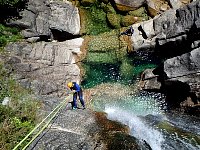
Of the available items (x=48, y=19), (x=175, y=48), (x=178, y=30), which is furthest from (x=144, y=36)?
(x=48, y=19)

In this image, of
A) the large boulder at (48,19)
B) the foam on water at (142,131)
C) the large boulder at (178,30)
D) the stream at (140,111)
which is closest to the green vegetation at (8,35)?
the large boulder at (48,19)

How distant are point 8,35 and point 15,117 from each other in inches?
506

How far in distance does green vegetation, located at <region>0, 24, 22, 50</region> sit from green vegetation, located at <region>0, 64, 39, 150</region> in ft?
24.6

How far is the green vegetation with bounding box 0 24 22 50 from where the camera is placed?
80.0 feet

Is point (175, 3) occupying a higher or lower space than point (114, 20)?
higher

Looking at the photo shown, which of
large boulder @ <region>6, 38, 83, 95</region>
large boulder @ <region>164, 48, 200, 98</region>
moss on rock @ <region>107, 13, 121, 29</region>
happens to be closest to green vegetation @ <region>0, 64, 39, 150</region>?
large boulder @ <region>6, 38, 83, 95</region>

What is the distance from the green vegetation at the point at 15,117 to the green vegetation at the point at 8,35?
749cm

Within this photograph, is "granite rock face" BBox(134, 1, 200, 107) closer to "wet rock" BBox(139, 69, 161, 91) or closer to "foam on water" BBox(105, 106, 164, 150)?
"wet rock" BBox(139, 69, 161, 91)

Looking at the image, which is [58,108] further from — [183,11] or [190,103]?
[183,11]

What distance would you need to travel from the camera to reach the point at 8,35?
82.3 feet

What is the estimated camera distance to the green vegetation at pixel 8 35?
80.0ft

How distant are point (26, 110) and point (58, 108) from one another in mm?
2277

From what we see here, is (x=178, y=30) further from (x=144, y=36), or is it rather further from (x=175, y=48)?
(x=144, y=36)

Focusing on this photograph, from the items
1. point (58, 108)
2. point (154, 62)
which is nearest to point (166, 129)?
point (58, 108)
